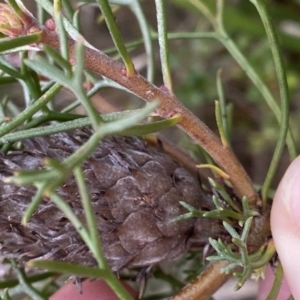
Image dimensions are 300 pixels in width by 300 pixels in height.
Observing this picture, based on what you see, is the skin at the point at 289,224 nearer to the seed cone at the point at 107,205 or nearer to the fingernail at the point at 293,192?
the fingernail at the point at 293,192

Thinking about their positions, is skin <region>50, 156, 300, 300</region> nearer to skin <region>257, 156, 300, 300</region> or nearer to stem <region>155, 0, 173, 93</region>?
skin <region>257, 156, 300, 300</region>

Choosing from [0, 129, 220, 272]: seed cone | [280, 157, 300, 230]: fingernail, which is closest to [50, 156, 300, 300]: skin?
[280, 157, 300, 230]: fingernail

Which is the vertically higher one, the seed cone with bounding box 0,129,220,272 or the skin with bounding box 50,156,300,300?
the seed cone with bounding box 0,129,220,272

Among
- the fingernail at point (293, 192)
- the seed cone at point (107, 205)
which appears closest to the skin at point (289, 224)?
the fingernail at point (293, 192)

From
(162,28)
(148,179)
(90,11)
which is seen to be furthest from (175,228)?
(90,11)

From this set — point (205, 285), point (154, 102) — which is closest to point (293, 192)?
point (205, 285)
